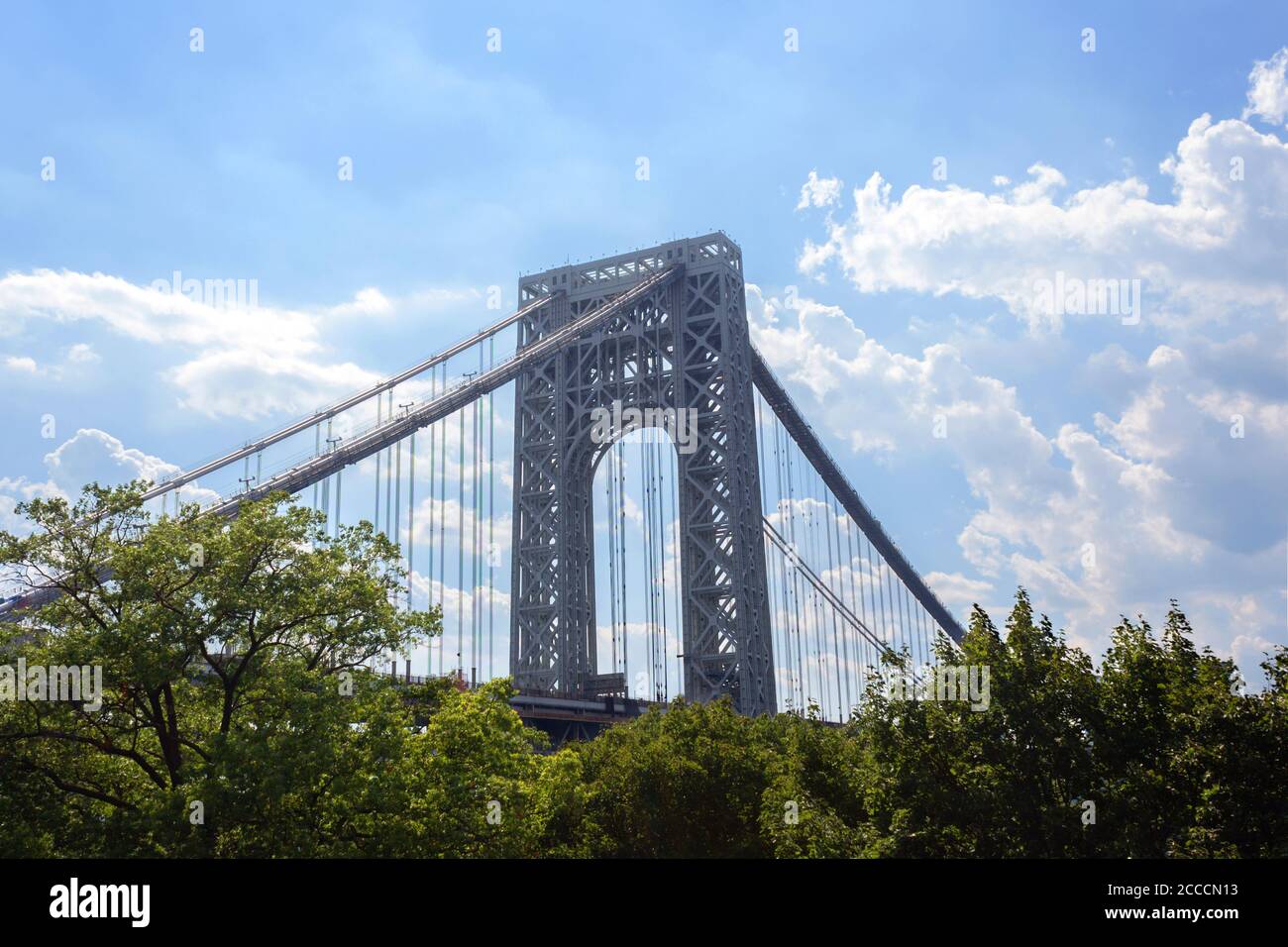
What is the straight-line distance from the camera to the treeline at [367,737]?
28.0 meters

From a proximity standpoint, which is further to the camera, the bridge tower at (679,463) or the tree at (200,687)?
the bridge tower at (679,463)

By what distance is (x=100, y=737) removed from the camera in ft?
105

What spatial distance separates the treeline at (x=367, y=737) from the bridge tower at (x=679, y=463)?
4633 centimetres

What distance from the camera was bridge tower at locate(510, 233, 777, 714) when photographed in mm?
83750

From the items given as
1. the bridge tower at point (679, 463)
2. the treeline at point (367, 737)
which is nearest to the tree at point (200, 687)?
the treeline at point (367, 737)

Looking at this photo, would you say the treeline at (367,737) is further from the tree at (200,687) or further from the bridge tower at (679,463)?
the bridge tower at (679,463)

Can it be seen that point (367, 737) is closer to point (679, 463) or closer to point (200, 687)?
point (200, 687)

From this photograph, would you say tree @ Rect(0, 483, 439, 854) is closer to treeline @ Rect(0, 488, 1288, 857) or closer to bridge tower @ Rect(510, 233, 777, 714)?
treeline @ Rect(0, 488, 1288, 857)

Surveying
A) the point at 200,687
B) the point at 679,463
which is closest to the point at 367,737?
the point at 200,687
